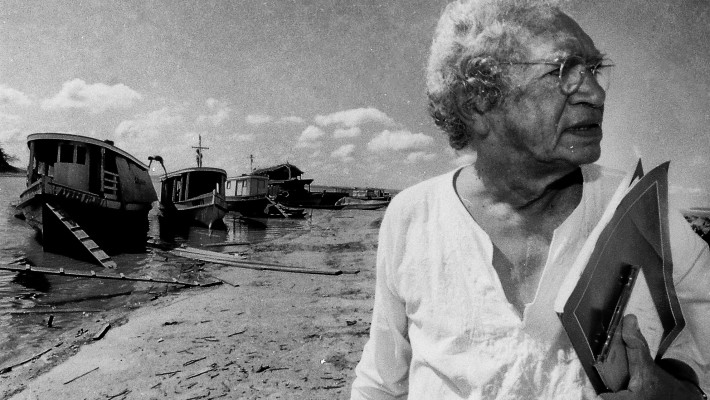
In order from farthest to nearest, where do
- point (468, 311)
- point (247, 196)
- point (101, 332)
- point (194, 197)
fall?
1. point (247, 196)
2. point (194, 197)
3. point (101, 332)
4. point (468, 311)

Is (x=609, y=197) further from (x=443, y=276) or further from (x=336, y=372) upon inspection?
(x=336, y=372)

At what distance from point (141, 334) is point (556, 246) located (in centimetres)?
637

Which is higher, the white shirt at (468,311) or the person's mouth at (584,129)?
the person's mouth at (584,129)

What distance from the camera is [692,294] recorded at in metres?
0.87

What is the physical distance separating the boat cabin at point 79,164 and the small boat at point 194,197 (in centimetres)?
512

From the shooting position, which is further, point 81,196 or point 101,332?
point 81,196

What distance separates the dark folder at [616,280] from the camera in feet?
2.82

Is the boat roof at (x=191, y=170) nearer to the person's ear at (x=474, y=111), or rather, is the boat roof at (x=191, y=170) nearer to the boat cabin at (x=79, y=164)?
the boat cabin at (x=79, y=164)

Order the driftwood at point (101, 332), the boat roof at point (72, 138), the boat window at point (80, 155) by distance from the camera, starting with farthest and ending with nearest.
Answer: the boat window at point (80, 155) < the boat roof at point (72, 138) < the driftwood at point (101, 332)

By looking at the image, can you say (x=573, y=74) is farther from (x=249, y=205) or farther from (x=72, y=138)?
(x=249, y=205)

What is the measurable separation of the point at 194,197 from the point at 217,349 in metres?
23.3

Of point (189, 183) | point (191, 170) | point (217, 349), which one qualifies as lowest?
point (217, 349)

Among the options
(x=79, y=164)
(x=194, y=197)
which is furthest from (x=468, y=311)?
(x=194, y=197)

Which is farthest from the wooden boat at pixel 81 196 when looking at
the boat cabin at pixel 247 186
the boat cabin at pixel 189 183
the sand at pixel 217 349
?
the boat cabin at pixel 247 186
